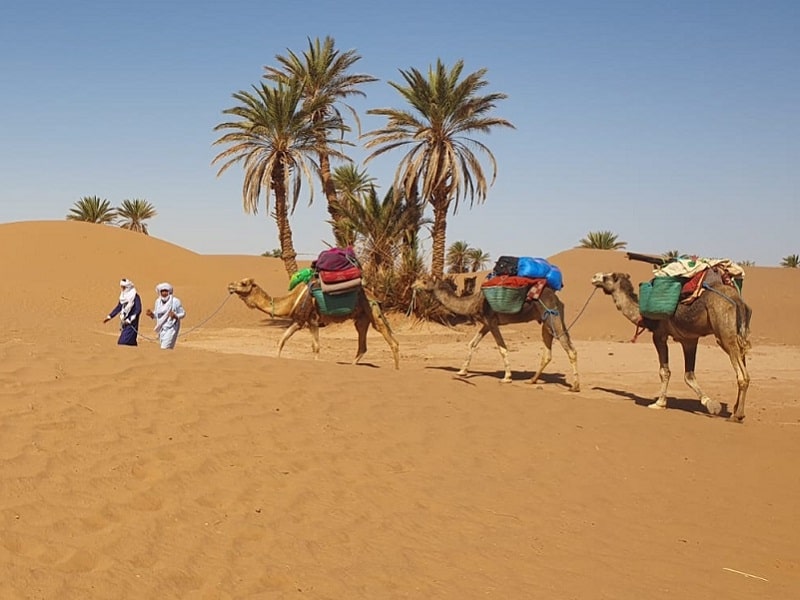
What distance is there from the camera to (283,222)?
30.5 meters

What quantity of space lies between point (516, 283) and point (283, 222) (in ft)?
60.8

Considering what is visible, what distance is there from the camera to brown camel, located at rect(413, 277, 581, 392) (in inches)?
533

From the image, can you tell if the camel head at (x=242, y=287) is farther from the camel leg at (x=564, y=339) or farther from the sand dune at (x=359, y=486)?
the camel leg at (x=564, y=339)

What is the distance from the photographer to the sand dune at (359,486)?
466 cm

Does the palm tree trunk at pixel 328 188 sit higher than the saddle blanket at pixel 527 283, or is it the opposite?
the palm tree trunk at pixel 328 188

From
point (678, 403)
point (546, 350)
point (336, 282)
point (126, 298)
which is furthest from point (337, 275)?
point (678, 403)

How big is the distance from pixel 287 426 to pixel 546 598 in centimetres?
339

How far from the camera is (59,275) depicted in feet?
122

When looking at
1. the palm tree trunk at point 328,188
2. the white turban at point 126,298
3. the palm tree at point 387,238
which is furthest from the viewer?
the palm tree trunk at point 328,188

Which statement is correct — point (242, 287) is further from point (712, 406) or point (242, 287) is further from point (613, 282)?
point (712, 406)

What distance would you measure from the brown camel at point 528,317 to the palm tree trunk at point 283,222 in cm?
1667

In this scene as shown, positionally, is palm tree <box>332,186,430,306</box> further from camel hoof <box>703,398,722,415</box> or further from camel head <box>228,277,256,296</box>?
camel hoof <box>703,398,722,415</box>

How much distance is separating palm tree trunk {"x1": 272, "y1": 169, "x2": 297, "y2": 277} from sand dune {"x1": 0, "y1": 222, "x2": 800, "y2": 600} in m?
19.5


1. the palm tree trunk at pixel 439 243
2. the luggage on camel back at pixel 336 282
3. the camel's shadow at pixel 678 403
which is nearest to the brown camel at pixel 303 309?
the luggage on camel back at pixel 336 282
